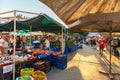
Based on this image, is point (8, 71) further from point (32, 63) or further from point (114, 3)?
point (114, 3)

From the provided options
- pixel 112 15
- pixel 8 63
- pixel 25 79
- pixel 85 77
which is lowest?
pixel 85 77

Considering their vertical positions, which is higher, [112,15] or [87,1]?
[87,1]

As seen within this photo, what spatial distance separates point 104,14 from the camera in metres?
2.62

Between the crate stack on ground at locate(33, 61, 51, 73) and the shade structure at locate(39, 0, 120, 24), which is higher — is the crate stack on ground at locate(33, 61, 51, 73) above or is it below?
below

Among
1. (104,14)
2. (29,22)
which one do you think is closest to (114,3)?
(104,14)

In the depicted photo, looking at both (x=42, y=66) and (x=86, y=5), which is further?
(x=42, y=66)

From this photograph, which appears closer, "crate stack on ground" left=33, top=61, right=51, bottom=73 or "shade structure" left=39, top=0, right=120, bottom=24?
"shade structure" left=39, top=0, right=120, bottom=24

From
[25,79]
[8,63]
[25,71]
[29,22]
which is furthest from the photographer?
[29,22]

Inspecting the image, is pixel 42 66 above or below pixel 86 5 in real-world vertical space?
below

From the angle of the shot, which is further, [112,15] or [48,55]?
[48,55]

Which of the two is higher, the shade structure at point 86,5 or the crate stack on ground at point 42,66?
the shade structure at point 86,5

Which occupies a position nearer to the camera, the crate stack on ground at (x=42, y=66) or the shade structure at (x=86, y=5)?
the shade structure at (x=86, y=5)

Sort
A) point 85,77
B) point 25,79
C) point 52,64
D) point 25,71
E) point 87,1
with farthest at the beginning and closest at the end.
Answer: point 52,64, point 85,77, point 25,71, point 25,79, point 87,1

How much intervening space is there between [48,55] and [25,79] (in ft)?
14.4
